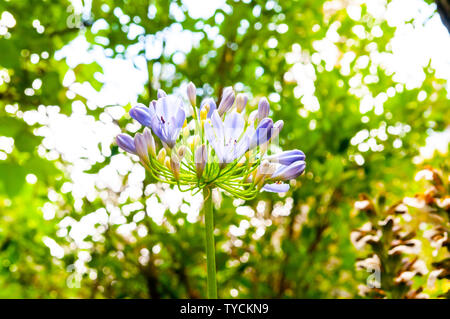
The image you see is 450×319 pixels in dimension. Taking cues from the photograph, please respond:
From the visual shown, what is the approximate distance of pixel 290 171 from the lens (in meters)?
0.60

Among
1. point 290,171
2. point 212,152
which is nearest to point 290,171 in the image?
point 290,171

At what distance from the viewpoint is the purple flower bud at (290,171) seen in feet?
1.94

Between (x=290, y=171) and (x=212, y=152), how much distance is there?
11 cm

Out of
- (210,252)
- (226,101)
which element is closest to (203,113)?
(226,101)

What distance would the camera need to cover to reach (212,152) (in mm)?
614

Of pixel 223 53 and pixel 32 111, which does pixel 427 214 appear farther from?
pixel 32 111

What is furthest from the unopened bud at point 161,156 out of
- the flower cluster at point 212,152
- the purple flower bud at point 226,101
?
the purple flower bud at point 226,101

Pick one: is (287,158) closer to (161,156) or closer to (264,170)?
(264,170)

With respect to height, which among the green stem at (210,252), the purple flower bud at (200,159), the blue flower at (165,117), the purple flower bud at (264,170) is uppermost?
the blue flower at (165,117)

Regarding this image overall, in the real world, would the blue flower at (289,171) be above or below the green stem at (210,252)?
above

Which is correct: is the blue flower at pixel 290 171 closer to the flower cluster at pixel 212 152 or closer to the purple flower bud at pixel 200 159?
the flower cluster at pixel 212 152

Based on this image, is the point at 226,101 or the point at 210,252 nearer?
the point at 210,252

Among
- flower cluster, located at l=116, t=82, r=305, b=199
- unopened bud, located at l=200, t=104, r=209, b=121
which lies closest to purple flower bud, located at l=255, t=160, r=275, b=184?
flower cluster, located at l=116, t=82, r=305, b=199

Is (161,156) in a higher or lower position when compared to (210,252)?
higher
